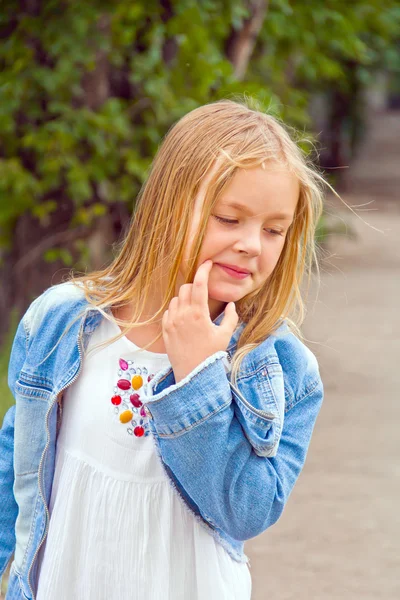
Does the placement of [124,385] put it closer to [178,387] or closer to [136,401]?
[136,401]

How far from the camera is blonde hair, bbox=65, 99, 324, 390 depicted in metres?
1.79

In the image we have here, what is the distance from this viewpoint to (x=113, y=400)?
1832mm

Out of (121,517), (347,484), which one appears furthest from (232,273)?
(347,484)

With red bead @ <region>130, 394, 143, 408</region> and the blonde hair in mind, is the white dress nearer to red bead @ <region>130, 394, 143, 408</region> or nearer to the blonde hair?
red bead @ <region>130, 394, 143, 408</region>

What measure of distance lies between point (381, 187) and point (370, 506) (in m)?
19.5

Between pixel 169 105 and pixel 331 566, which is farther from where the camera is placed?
pixel 169 105

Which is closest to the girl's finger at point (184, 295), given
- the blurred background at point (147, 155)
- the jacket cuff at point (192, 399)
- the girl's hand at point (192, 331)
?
the girl's hand at point (192, 331)

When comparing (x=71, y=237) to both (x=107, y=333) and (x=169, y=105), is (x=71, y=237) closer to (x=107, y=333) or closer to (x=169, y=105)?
(x=169, y=105)

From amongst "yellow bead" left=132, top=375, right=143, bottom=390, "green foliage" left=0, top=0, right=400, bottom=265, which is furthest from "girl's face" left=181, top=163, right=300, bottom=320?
"green foliage" left=0, top=0, right=400, bottom=265

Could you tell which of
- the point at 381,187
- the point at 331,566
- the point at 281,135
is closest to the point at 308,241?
the point at 281,135

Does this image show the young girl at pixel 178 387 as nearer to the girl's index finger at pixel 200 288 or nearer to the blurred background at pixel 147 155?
the girl's index finger at pixel 200 288

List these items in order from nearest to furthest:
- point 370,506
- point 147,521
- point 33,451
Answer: point 147,521 < point 33,451 < point 370,506

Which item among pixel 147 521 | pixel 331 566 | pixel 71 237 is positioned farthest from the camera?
pixel 71 237

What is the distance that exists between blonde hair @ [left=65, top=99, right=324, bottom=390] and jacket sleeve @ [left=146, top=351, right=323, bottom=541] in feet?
0.42
